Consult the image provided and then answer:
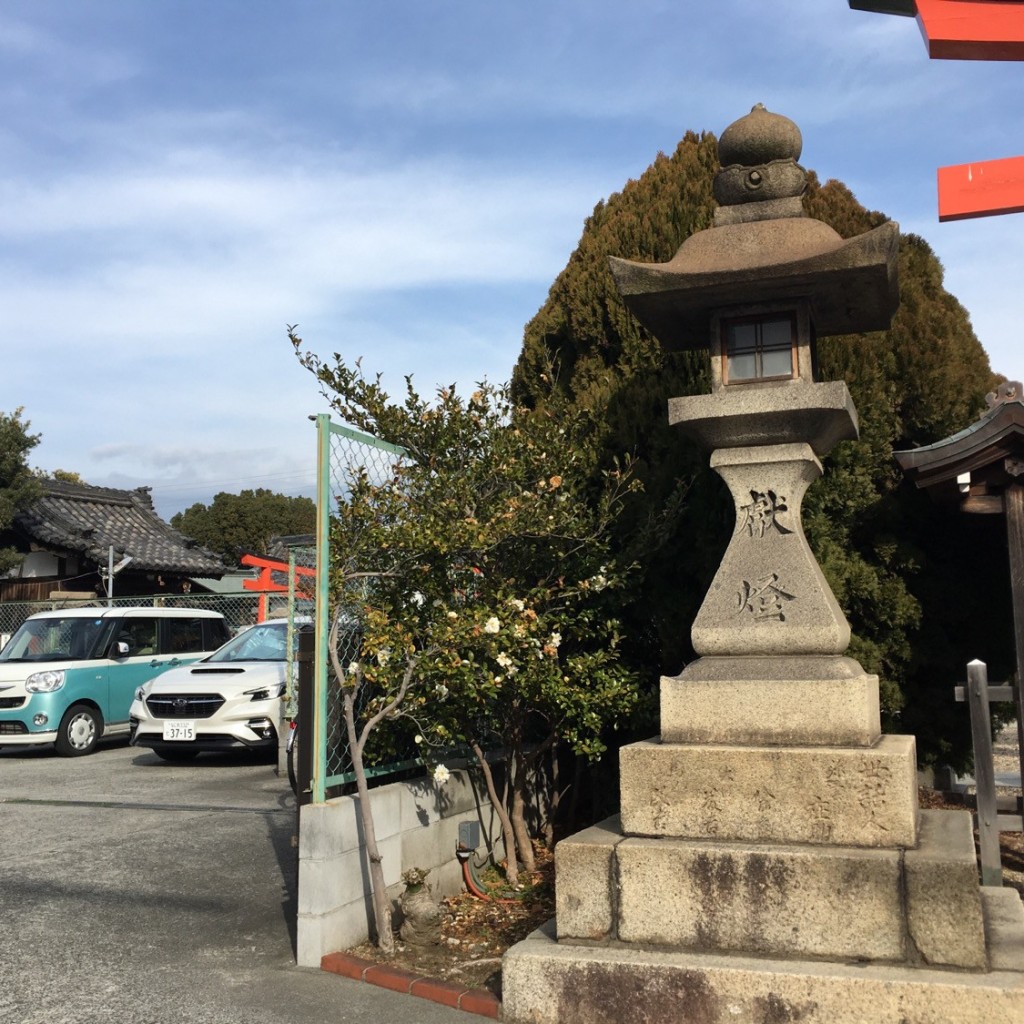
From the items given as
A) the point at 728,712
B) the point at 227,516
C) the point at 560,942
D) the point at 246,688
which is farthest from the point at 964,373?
the point at 227,516

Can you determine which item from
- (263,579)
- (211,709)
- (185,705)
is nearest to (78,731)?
(185,705)

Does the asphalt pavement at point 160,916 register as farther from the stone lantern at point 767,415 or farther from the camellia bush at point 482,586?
the stone lantern at point 767,415

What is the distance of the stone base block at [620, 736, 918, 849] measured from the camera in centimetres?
409

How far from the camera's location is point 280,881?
618 centimetres

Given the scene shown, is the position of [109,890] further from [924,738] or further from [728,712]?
[924,738]

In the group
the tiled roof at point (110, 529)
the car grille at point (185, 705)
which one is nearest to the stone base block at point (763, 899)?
the car grille at point (185, 705)

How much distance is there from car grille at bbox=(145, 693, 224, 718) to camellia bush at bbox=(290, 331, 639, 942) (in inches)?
211

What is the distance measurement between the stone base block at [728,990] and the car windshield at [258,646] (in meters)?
8.25

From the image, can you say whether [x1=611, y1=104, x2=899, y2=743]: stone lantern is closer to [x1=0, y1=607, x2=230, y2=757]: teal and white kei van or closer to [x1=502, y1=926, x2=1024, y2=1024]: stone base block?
[x1=502, y1=926, x2=1024, y2=1024]: stone base block

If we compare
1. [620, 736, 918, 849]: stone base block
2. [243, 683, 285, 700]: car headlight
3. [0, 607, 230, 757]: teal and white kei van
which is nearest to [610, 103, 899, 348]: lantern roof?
[620, 736, 918, 849]: stone base block

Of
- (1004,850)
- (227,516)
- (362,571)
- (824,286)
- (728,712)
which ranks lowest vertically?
(1004,850)

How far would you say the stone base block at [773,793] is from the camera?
4.09 m

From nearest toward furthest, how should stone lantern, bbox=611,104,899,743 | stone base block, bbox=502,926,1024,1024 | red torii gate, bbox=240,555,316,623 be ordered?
stone base block, bbox=502,926,1024,1024
stone lantern, bbox=611,104,899,743
red torii gate, bbox=240,555,316,623

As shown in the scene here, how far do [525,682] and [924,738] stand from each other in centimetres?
315
